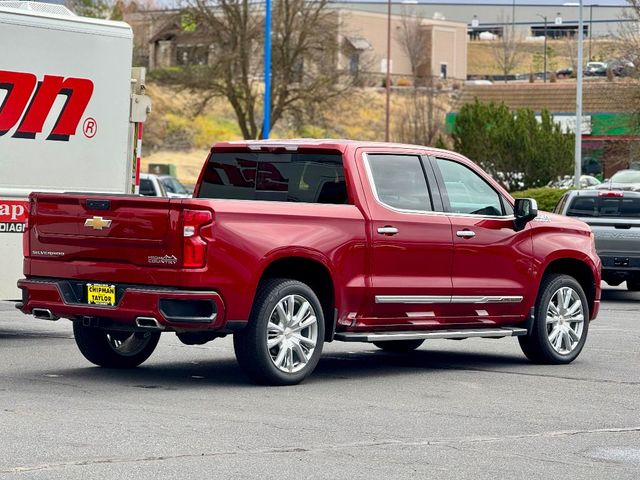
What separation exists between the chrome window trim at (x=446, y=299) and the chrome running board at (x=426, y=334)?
26 cm

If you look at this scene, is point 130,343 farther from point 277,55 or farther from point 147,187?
point 277,55

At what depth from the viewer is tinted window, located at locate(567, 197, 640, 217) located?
2238cm

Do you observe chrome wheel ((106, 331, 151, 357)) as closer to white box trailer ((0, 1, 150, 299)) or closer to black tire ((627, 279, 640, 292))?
white box trailer ((0, 1, 150, 299))

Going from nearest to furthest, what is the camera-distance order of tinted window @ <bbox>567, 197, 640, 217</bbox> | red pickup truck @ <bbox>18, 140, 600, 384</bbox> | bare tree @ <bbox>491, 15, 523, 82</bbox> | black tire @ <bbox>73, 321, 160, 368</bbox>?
red pickup truck @ <bbox>18, 140, 600, 384</bbox> → black tire @ <bbox>73, 321, 160, 368</bbox> → tinted window @ <bbox>567, 197, 640, 217</bbox> → bare tree @ <bbox>491, 15, 523, 82</bbox>

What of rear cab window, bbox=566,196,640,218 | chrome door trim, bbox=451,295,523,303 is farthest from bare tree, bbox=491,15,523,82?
chrome door trim, bbox=451,295,523,303

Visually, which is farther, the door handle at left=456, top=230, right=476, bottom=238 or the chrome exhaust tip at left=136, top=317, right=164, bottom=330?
the door handle at left=456, top=230, right=476, bottom=238

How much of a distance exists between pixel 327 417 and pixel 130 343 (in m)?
3.09

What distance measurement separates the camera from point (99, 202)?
11.2 metres

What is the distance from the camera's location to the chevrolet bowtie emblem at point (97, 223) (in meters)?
11.2

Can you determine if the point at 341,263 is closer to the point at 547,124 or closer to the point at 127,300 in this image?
the point at 127,300

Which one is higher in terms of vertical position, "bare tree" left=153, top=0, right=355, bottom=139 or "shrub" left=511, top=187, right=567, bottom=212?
"bare tree" left=153, top=0, right=355, bottom=139

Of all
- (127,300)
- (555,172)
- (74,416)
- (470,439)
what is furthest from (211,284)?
(555,172)

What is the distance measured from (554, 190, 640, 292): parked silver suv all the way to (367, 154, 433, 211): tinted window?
32.2ft

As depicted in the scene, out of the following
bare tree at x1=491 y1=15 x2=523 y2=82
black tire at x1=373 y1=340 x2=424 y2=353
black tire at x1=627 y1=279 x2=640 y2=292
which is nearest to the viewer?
black tire at x1=373 y1=340 x2=424 y2=353
